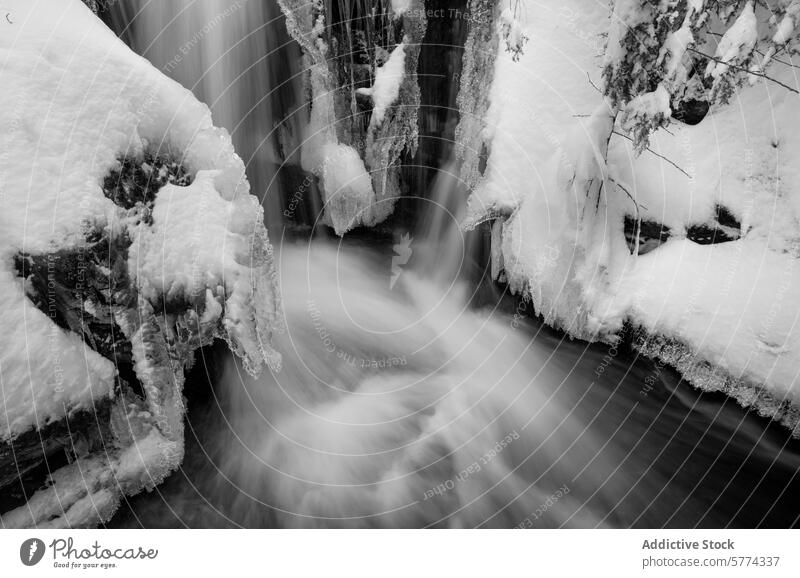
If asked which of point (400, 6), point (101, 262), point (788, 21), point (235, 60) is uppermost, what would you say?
point (788, 21)

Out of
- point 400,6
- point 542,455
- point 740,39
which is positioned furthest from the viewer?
point 400,6

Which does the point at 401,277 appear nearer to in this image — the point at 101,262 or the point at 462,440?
the point at 462,440

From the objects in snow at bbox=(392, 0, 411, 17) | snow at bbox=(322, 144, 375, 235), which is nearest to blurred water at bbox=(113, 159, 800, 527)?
snow at bbox=(322, 144, 375, 235)

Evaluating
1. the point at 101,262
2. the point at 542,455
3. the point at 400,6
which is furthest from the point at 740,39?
the point at 101,262

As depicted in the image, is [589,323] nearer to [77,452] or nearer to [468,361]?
[468,361]

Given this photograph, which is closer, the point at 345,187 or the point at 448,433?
the point at 448,433

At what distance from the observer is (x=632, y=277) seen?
241 inches

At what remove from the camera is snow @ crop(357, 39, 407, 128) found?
23.5 feet

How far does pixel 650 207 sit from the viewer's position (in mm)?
6242

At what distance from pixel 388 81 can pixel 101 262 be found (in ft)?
16.0

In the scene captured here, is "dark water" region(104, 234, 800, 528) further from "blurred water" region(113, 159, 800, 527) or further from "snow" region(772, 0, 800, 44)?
"snow" region(772, 0, 800, 44)

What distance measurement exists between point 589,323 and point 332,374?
11.7 ft

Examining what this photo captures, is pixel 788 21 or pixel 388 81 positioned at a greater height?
pixel 788 21
